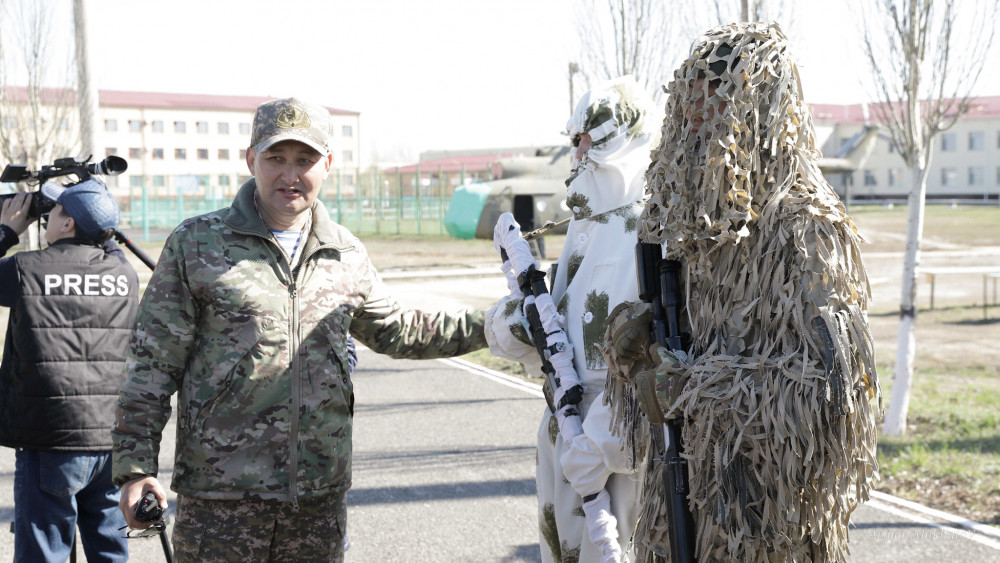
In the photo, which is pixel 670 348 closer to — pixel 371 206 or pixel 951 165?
pixel 371 206

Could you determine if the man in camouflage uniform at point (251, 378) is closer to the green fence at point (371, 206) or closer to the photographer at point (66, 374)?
the photographer at point (66, 374)

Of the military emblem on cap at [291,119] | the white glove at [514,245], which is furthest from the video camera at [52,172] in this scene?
the white glove at [514,245]

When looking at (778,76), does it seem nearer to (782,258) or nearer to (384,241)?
(782,258)

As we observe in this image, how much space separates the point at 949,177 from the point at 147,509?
7366 cm

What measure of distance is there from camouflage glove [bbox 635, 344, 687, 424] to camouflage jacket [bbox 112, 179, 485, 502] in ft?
3.33

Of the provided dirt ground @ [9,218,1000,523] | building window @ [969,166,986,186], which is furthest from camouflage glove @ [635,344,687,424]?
building window @ [969,166,986,186]

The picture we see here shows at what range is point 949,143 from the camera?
67188 millimetres

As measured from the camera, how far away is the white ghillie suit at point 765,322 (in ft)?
6.46

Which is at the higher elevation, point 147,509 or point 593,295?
point 593,295

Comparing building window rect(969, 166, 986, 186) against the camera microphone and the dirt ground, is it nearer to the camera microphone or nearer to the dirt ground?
the dirt ground

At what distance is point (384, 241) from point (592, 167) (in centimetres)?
2890

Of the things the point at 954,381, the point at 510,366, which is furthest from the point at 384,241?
the point at 954,381

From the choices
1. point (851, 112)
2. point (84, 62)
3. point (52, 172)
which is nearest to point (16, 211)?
point (52, 172)

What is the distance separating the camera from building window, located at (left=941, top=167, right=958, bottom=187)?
2618 inches
